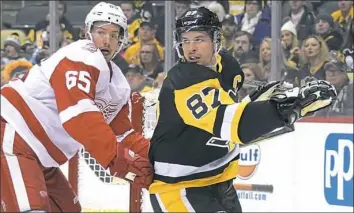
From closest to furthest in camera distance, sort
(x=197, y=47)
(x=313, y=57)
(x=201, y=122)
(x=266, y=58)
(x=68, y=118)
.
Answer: (x=201, y=122)
(x=197, y=47)
(x=68, y=118)
(x=313, y=57)
(x=266, y=58)

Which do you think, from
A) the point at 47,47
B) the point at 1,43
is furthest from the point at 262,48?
the point at 1,43

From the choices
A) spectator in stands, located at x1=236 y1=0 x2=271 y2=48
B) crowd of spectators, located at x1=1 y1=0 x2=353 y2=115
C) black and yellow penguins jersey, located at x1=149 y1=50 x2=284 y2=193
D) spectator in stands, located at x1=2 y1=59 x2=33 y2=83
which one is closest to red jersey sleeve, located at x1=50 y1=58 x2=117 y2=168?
black and yellow penguins jersey, located at x1=149 y1=50 x2=284 y2=193

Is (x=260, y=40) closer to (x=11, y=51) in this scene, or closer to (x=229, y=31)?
(x=229, y=31)

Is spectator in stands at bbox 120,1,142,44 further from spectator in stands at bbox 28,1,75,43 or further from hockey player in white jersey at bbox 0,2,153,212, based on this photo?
hockey player in white jersey at bbox 0,2,153,212

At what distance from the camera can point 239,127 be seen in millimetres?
2756

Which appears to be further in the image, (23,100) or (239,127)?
(23,100)

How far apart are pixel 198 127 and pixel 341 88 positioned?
102 inches

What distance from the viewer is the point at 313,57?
17.8 ft

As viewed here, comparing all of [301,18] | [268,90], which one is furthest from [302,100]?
[301,18]

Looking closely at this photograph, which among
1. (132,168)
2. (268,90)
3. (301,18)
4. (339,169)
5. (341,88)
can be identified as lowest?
(339,169)

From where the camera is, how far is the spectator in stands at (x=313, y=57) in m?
5.39

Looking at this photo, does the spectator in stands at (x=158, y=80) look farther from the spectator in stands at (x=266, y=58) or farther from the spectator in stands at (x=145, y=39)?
the spectator in stands at (x=266, y=58)

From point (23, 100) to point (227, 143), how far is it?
842 millimetres

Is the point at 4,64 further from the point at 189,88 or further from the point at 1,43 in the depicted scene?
the point at 189,88
